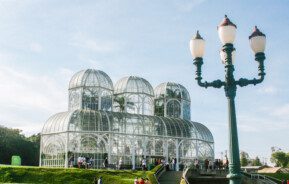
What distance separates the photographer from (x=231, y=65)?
948cm

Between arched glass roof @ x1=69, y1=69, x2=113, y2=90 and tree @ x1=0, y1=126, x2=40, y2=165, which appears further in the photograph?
tree @ x1=0, y1=126, x2=40, y2=165

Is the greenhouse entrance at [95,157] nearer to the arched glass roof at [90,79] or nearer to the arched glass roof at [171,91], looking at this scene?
the arched glass roof at [90,79]

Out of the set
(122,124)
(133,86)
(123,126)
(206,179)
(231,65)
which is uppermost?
(133,86)

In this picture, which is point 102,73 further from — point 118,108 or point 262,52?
point 262,52

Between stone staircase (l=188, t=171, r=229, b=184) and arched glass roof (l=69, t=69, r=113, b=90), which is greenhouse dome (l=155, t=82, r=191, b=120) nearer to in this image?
arched glass roof (l=69, t=69, r=113, b=90)

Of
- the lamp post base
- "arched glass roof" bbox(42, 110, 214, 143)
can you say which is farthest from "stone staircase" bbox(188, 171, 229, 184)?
the lamp post base

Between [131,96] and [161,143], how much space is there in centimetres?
760

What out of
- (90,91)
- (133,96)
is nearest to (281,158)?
(133,96)

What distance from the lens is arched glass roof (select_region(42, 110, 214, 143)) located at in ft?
149

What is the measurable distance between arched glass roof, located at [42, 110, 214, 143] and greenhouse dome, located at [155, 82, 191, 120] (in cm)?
373

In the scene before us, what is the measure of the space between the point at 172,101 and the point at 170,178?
25.1 m

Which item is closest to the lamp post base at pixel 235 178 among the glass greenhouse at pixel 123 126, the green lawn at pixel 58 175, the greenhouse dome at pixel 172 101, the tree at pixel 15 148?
the green lawn at pixel 58 175

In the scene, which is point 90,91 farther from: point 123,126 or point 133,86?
point 133,86

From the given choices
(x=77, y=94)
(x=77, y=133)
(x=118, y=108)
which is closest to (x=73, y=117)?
(x=77, y=133)
